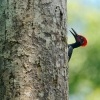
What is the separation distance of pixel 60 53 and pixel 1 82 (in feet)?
1.26

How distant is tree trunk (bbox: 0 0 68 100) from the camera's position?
2.65m

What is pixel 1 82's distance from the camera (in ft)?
8.77

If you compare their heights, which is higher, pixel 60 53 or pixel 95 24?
pixel 60 53

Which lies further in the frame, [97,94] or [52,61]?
[97,94]

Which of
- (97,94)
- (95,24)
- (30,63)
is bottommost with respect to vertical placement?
(97,94)

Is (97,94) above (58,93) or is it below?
below

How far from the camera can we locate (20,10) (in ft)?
9.04

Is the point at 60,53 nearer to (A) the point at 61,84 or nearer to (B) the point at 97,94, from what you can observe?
(A) the point at 61,84

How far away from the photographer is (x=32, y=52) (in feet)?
8.88

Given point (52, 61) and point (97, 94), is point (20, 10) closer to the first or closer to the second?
point (52, 61)

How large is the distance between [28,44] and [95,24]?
6.66 meters

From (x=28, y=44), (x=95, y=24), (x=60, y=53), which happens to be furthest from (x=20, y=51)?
(x=95, y=24)

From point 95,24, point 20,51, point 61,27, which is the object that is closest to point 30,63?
point 20,51

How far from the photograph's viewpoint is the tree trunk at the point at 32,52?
265 centimetres
